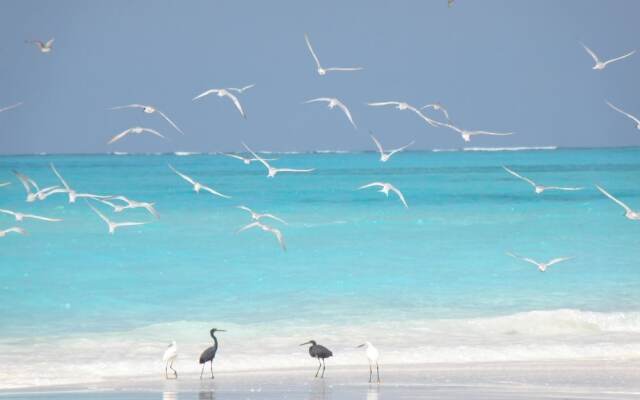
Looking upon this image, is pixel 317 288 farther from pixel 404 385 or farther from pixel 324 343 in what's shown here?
pixel 404 385

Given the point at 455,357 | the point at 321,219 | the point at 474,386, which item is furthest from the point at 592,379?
the point at 321,219

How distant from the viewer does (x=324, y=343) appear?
17.6 m

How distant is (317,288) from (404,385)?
11.4m

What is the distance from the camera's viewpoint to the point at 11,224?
4384cm

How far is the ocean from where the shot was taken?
1662 cm

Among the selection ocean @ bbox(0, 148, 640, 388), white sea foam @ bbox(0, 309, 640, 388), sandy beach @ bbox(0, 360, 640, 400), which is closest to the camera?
sandy beach @ bbox(0, 360, 640, 400)

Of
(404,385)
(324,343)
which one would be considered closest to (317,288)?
(324,343)

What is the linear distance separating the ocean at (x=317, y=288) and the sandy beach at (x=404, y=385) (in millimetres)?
797

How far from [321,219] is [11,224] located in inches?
448

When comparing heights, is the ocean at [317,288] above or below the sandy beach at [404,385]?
above

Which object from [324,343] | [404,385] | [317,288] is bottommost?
[404,385]

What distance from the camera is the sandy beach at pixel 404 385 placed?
41.2ft

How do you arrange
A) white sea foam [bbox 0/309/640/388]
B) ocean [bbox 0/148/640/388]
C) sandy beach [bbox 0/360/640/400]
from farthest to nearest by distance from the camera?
ocean [bbox 0/148/640/388]
white sea foam [bbox 0/309/640/388]
sandy beach [bbox 0/360/640/400]

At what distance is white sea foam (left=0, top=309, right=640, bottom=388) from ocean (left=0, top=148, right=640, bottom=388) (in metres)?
0.05
